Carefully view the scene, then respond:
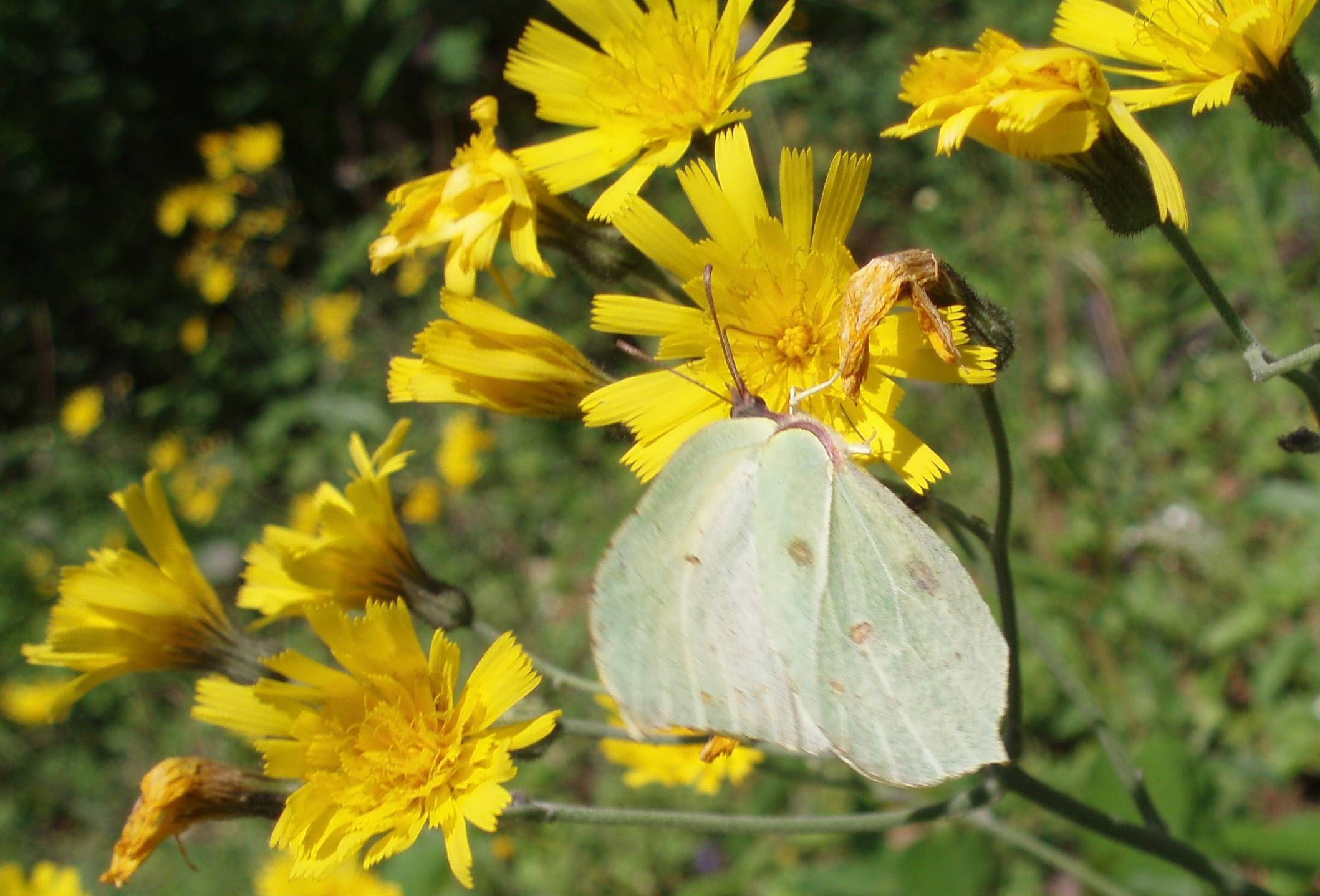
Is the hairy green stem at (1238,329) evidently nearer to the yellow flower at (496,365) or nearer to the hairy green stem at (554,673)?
the yellow flower at (496,365)

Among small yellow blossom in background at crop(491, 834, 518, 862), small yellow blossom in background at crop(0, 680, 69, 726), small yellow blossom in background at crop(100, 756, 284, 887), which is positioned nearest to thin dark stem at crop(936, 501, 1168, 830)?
small yellow blossom in background at crop(100, 756, 284, 887)

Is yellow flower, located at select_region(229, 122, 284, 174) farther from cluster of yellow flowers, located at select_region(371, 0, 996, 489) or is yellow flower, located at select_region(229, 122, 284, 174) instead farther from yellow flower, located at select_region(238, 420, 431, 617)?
cluster of yellow flowers, located at select_region(371, 0, 996, 489)

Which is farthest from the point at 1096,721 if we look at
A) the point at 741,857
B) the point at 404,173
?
the point at 404,173

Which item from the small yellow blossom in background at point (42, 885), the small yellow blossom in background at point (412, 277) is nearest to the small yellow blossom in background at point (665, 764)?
the small yellow blossom in background at point (42, 885)

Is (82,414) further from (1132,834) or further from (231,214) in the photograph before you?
(1132,834)

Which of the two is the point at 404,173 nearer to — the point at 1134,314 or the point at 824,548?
the point at 1134,314
